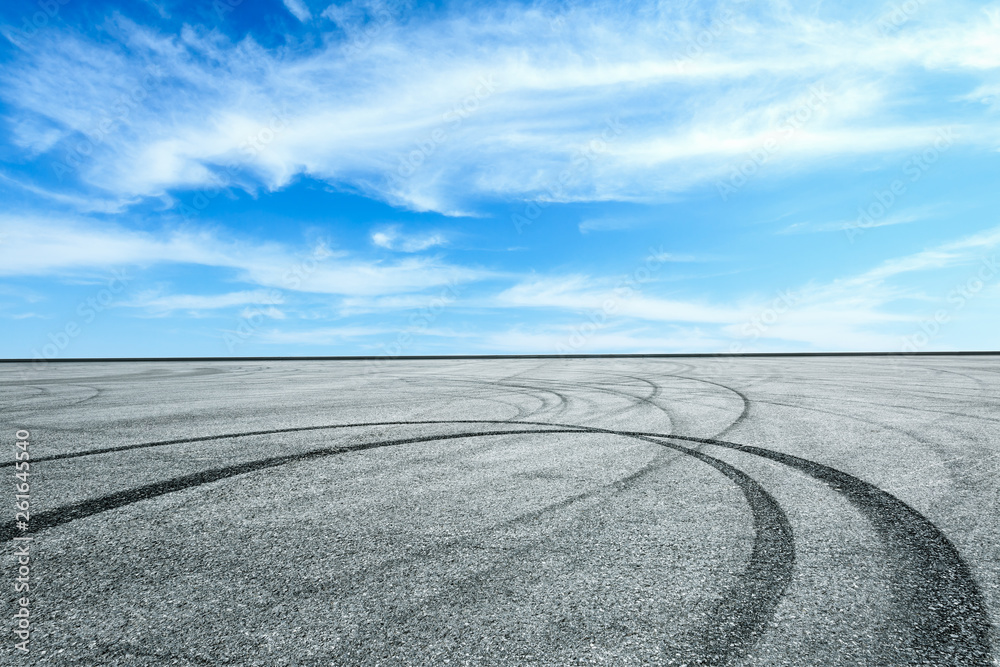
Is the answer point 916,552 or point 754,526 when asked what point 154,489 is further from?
point 916,552

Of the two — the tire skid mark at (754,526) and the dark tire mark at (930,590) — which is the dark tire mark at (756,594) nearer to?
the tire skid mark at (754,526)

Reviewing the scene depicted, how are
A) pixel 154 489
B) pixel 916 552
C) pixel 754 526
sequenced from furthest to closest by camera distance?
pixel 154 489
pixel 754 526
pixel 916 552

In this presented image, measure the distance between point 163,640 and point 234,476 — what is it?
8.18ft

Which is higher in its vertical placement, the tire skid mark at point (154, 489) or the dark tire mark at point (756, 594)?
the tire skid mark at point (154, 489)

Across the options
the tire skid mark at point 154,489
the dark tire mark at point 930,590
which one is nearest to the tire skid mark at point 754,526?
the tire skid mark at point 154,489

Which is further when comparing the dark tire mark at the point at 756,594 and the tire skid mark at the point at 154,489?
the tire skid mark at the point at 154,489

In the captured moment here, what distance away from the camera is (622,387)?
1205cm

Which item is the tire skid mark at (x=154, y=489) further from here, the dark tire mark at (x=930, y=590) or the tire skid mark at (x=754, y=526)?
the dark tire mark at (x=930, y=590)

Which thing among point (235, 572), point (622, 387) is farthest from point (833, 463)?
point (622, 387)

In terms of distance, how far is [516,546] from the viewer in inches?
120

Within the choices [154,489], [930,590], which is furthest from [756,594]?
[154,489]

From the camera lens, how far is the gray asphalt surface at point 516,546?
217 centimetres

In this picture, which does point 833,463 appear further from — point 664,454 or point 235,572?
point 235,572

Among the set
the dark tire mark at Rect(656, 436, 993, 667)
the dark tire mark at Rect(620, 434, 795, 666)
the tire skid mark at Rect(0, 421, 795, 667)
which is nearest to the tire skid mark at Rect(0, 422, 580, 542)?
the tire skid mark at Rect(0, 421, 795, 667)
